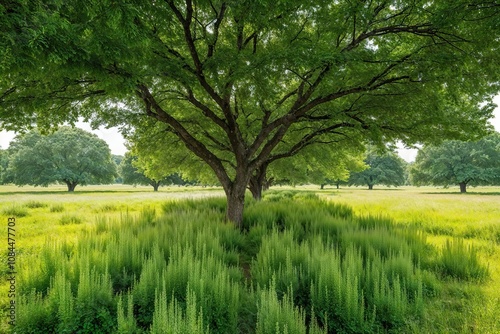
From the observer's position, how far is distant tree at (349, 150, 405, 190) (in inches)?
2571

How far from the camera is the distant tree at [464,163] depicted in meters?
39.8

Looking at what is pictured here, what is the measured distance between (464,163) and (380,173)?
2395 centimetres

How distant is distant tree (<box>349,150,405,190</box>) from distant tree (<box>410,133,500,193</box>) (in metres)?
19.0

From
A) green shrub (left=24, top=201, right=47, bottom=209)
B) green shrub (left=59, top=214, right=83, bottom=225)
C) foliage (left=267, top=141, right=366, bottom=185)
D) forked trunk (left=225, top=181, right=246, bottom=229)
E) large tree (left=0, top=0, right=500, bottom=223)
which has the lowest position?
green shrub (left=59, top=214, right=83, bottom=225)

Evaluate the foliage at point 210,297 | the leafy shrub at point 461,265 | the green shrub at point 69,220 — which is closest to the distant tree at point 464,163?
the leafy shrub at point 461,265

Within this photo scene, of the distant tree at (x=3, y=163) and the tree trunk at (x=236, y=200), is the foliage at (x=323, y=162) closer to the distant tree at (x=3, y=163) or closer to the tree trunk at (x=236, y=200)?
the tree trunk at (x=236, y=200)

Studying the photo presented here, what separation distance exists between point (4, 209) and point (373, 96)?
19.4m

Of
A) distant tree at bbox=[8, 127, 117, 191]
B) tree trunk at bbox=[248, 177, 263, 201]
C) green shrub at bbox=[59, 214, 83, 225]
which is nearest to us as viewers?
green shrub at bbox=[59, 214, 83, 225]

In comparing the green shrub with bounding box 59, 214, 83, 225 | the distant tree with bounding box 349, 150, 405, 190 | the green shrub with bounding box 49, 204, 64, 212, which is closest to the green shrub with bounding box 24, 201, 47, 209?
the green shrub with bounding box 49, 204, 64, 212

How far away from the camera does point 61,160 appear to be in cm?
4588

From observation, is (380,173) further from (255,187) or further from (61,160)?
(61,160)

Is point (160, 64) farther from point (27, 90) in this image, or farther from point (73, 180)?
point (73, 180)

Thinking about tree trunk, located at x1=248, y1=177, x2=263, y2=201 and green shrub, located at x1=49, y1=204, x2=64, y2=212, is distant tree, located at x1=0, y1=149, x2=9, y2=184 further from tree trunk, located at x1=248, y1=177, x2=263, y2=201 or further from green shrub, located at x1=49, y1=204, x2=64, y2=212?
tree trunk, located at x1=248, y1=177, x2=263, y2=201

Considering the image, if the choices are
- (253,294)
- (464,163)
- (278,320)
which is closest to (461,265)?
(253,294)
